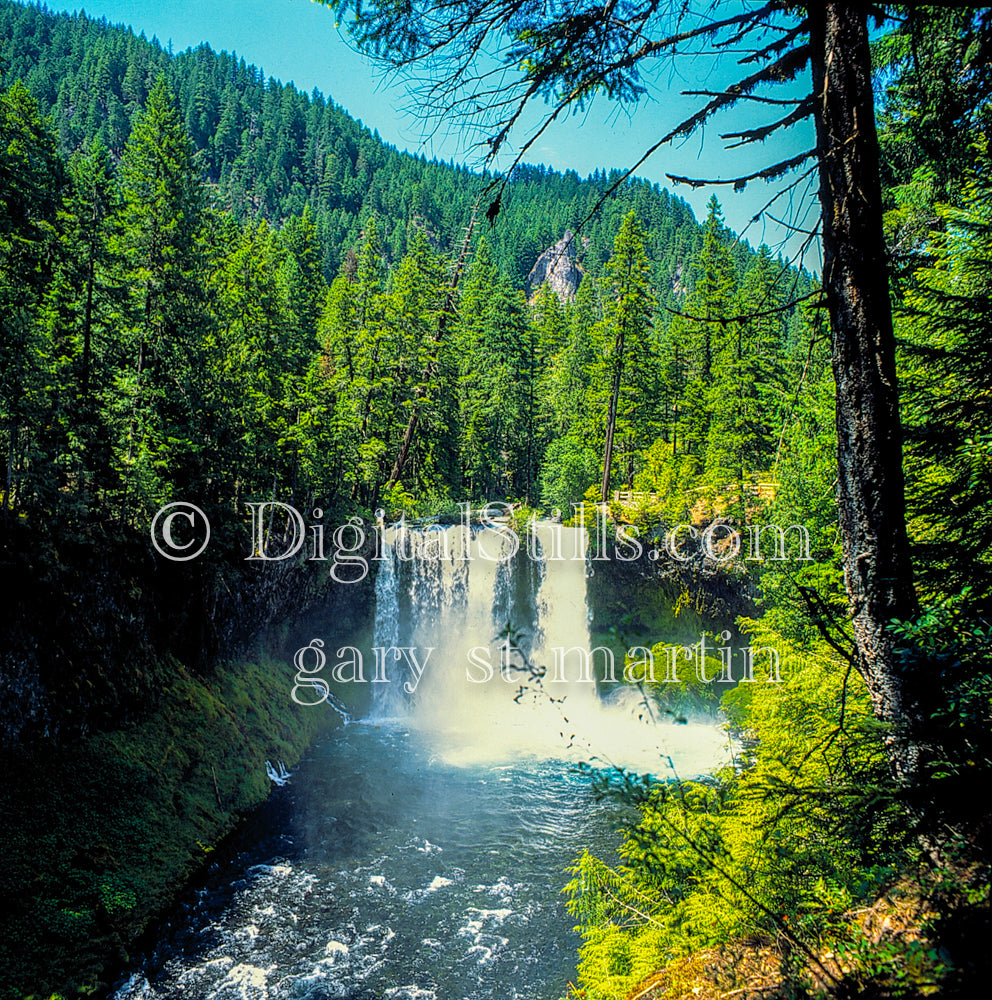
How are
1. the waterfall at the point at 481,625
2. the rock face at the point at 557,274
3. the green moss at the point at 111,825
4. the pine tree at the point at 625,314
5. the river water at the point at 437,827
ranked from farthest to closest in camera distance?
the rock face at the point at 557,274, the pine tree at the point at 625,314, the waterfall at the point at 481,625, the river water at the point at 437,827, the green moss at the point at 111,825

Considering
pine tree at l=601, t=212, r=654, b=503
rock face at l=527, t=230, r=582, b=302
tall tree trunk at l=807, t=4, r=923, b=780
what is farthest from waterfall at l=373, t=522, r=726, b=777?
rock face at l=527, t=230, r=582, b=302

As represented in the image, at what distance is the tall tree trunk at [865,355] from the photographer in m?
3.12

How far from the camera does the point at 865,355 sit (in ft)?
10.5

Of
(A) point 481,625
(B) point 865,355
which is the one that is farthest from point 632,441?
(B) point 865,355

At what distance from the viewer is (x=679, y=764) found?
17.2 metres

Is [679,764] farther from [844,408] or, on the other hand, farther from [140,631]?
[844,408]

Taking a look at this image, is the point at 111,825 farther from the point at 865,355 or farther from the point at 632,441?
the point at 632,441

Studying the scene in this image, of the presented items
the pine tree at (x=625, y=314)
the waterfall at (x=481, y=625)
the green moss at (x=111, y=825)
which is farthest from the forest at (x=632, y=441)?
the waterfall at (x=481, y=625)

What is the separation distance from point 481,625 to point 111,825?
1407cm

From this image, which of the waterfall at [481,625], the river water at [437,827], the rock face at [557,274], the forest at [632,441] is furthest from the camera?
the rock face at [557,274]

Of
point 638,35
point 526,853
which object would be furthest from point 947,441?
point 526,853

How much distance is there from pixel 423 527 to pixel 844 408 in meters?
21.2

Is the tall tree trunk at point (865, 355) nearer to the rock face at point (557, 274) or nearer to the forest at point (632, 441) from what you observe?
the forest at point (632, 441)

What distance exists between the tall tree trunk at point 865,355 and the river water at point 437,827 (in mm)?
1326
